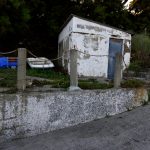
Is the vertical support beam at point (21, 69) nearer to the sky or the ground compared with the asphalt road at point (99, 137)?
nearer to the sky

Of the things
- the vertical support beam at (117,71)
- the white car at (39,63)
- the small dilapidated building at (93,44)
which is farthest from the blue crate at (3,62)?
the vertical support beam at (117,71)

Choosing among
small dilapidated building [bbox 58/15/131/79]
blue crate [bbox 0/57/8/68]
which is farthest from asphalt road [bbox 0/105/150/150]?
blue crate [bbox 0/57/8/68]

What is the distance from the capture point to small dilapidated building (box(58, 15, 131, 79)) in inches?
574

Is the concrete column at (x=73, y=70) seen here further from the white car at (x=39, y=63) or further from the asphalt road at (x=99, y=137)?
the white car at (x=39, y=63)

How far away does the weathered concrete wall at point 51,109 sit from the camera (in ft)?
24.6

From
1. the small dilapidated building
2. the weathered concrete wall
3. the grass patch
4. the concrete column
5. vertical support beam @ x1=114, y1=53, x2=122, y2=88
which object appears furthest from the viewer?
the small dilapidated building

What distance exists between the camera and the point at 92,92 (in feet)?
29.4

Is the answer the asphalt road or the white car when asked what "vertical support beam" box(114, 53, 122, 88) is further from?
the white car

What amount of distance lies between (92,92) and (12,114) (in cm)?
239

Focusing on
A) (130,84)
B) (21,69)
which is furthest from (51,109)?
(130,84)

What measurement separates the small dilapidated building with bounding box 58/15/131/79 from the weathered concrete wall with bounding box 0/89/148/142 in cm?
510

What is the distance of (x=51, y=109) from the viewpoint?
26.7 feet

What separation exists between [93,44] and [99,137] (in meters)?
7.63

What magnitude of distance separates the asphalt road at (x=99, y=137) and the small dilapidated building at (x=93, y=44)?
5.80 metres
